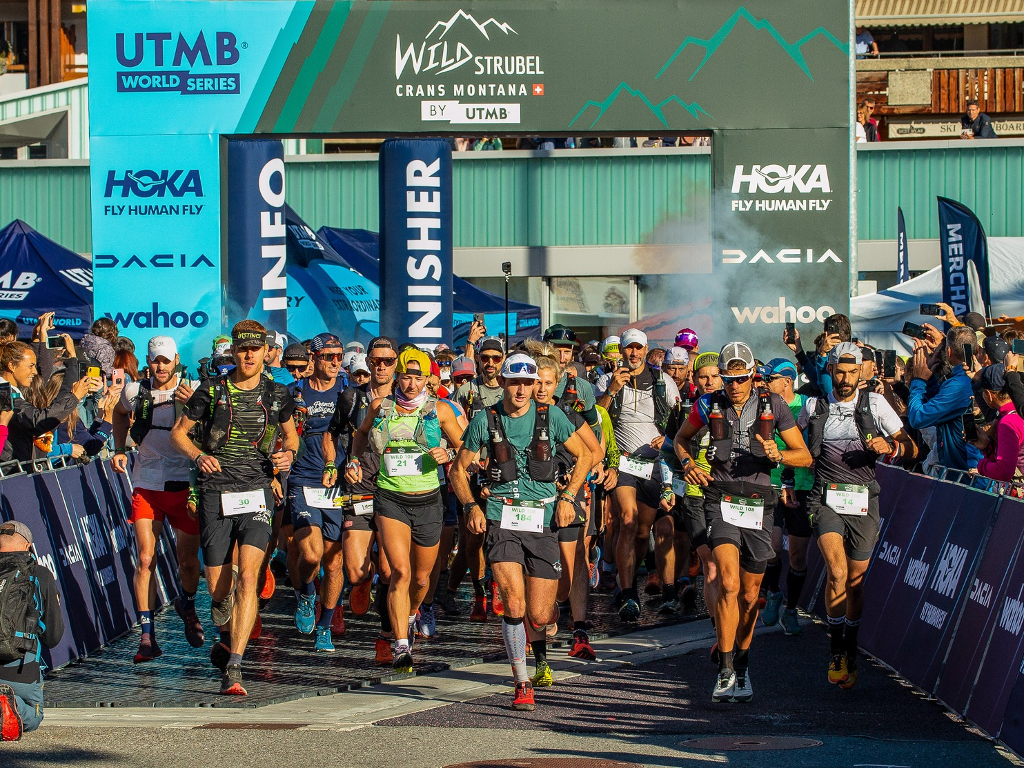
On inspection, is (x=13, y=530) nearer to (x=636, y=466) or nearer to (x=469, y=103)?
(x=636, y=466)

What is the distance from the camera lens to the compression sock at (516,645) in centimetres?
798

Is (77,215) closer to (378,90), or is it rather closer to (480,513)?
(378,90)

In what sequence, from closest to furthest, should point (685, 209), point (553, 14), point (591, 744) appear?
point (591, 744) < point (553, 14) < point (685, 209)

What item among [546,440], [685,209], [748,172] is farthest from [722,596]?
[685,209]

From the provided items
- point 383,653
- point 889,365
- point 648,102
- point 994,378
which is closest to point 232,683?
point 383,653

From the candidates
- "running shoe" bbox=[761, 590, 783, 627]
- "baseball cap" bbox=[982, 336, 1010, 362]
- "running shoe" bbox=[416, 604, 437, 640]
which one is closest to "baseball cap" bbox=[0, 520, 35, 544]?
"running shoe" bbox=[416, 604, 437, 640]

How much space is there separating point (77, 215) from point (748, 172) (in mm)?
14012

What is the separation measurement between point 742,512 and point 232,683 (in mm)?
3059

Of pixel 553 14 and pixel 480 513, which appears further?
pixel 553 14

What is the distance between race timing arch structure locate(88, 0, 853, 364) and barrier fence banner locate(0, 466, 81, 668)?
6.32m

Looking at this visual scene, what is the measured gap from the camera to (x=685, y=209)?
78.4 feet

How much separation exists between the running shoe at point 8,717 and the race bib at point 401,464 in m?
2.82

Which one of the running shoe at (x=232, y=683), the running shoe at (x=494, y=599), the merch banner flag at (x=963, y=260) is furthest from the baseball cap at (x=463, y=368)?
the merch banner flag at (x=963, y=260)

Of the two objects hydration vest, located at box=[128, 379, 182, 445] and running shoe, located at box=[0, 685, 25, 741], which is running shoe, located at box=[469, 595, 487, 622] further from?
running shoe, located at box=[0, 685, 25, 741]
